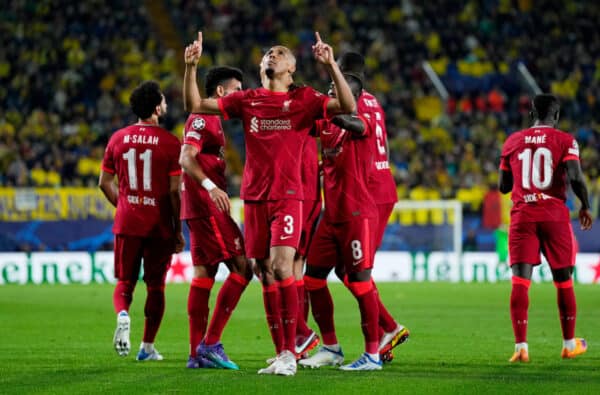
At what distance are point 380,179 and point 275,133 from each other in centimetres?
173

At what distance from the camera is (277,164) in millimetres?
8477

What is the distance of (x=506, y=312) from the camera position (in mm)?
15711

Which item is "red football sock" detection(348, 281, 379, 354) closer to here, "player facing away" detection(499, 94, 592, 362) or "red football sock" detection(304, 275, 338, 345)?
"red football sock" detection(304, 275, 338, 345)

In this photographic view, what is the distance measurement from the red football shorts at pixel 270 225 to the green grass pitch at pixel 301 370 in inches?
36.4

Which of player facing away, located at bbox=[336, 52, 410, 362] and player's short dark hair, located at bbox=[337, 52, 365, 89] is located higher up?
player's short dark hair, located at bbox=[337, 52, 365, 89]

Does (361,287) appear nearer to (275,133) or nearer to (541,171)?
(275,133)

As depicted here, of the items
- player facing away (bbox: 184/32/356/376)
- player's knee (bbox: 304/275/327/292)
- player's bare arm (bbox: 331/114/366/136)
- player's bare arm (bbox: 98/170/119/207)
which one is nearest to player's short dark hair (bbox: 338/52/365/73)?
player's bare arm (bbox: 331/114/366/136)

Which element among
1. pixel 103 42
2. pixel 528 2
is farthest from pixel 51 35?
pixel 528 2

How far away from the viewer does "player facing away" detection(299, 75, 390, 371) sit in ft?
28.9

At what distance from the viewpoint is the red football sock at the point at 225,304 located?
9.16 metres

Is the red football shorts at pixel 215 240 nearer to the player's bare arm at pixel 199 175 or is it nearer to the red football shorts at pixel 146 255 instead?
the player's bare arm at pixel 199 175

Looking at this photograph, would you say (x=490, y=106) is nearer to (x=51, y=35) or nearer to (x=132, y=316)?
(x=51, y=35)

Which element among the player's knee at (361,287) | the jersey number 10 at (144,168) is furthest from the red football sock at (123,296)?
the player's knee at (361,287)

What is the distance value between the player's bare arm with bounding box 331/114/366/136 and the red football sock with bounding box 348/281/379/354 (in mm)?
1153
